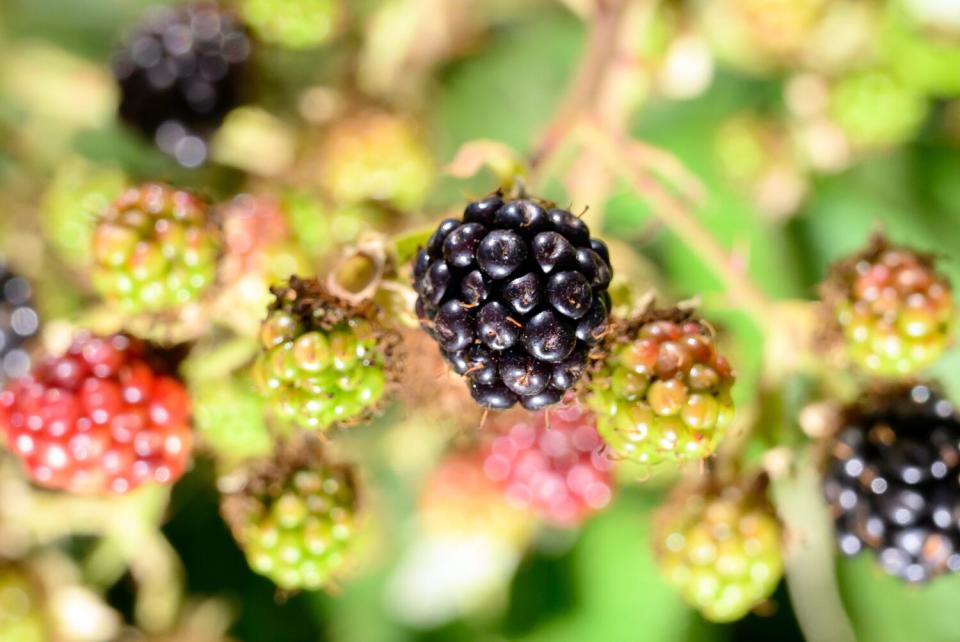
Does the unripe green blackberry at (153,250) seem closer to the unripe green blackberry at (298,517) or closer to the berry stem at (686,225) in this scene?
the unripe green blackberry at (298,517)

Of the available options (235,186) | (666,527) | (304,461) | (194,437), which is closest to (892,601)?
(666,527)

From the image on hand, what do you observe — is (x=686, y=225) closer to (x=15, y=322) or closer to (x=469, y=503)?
(x=469, y=503)

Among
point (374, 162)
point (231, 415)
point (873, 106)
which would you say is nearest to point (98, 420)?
point (231, 415)

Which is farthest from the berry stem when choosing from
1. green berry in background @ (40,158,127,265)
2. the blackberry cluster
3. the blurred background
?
the blackberry cluster

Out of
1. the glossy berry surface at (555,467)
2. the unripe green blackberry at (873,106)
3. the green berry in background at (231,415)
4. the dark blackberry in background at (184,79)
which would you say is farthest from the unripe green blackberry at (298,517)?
the unripe green blackberry at (873,106)

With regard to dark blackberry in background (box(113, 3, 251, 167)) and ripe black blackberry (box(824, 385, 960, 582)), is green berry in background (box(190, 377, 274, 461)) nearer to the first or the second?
dark blackberry in background (box(113, 3, 251, 167))

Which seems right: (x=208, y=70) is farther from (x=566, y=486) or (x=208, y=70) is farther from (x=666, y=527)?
(x=666, y=527)
